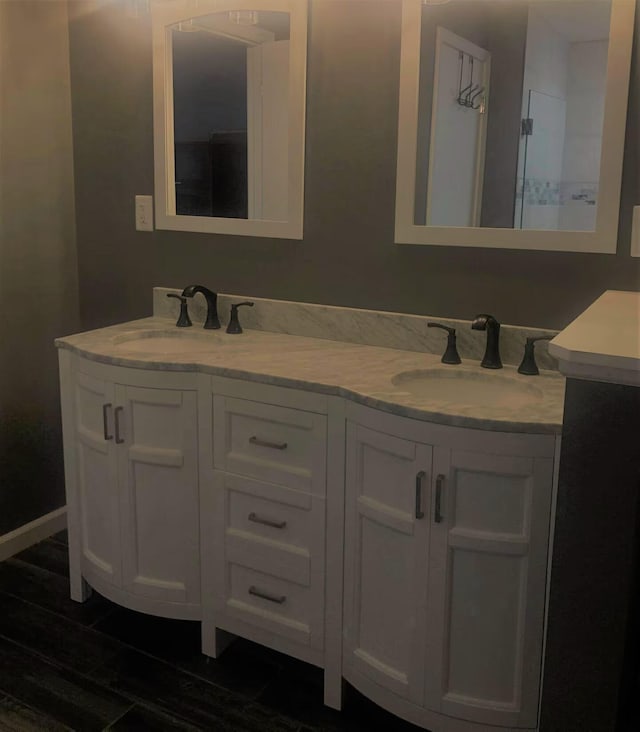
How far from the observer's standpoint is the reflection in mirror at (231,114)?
2.39 metres

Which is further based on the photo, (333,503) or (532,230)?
(532,230)

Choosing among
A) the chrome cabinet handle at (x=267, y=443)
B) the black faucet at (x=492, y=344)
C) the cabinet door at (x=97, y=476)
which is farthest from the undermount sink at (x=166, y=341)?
the black faucet at (x=492, y=344)

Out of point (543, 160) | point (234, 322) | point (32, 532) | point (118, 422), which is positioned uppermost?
point (543, 160)

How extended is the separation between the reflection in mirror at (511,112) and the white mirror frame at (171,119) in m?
0.39

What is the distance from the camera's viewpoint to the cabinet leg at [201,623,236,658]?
2240 millimetres

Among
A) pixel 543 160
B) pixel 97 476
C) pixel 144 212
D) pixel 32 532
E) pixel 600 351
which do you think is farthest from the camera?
pixel 32 532

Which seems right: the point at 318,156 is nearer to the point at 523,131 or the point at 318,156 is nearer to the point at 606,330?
the point at 523,131

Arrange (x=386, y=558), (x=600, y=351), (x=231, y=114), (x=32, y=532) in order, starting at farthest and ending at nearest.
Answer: (x=32, y=532) → (x=231, y=114) → (x=386, y=558) → (x=600, y=351)

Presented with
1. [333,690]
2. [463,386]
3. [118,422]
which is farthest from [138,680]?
[463,386]

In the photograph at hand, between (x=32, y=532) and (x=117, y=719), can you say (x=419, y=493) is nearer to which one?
(x=117, y=719)

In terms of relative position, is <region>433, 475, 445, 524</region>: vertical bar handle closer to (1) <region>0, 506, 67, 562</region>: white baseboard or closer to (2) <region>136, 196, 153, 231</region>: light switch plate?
(2) <region>136, 196, 153, 231</region>: light switch plate

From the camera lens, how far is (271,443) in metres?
2.01

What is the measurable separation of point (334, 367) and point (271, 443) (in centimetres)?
26

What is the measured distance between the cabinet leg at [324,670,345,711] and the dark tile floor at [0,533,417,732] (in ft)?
0.07
